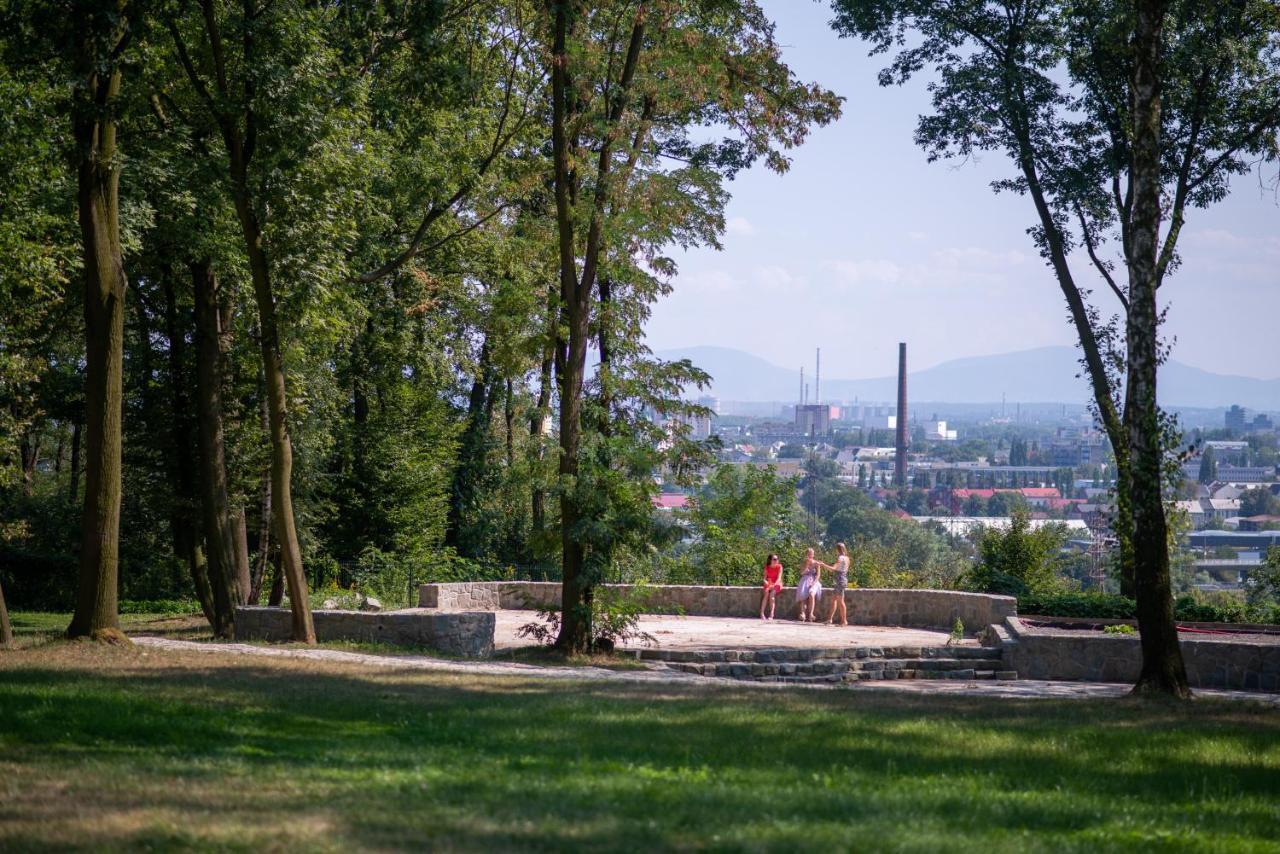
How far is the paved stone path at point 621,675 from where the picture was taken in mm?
15086

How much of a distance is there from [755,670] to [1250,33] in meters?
17.1

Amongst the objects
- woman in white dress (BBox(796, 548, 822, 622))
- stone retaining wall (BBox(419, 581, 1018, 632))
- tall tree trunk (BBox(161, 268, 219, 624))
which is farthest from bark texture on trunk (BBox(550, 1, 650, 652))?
tall tree trunk (BBox(161, 268, 219, 624))

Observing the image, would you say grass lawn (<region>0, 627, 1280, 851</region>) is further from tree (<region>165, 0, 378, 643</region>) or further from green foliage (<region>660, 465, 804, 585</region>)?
green foliage (<region>660, 465, 804, 585</region>)

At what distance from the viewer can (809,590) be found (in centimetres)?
2619

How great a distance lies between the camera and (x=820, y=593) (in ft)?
88.2

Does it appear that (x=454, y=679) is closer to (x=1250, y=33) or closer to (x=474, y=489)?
(x=1250, y=33)

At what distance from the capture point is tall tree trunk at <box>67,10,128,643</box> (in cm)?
1535

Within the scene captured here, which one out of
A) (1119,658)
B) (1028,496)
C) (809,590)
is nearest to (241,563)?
(809,590)

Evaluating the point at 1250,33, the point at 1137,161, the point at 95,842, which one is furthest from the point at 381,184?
the point at 95,842

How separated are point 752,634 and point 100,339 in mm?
13040

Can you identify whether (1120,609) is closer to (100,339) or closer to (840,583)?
(840,583)

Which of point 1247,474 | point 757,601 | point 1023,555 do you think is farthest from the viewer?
point 1247,474

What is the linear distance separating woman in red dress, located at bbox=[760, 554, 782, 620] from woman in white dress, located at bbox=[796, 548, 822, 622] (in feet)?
1.64

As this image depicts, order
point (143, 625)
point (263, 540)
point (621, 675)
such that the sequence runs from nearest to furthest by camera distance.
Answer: point (621, 675) → point (143, 625) → point (263, 540)
